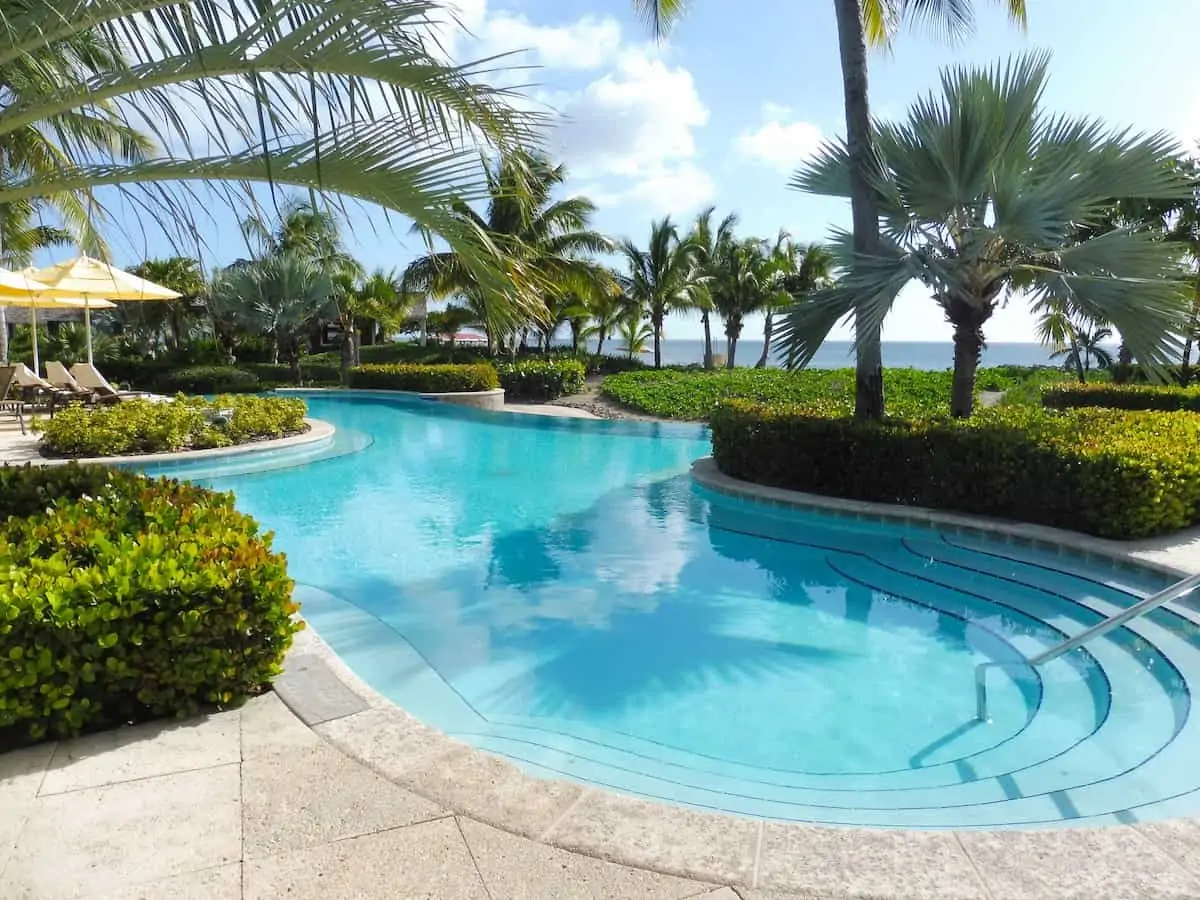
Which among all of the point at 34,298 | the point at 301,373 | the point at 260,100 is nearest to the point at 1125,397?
the point at 260,100

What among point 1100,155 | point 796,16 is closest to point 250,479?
point 796,16

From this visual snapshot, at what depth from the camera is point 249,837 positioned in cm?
263

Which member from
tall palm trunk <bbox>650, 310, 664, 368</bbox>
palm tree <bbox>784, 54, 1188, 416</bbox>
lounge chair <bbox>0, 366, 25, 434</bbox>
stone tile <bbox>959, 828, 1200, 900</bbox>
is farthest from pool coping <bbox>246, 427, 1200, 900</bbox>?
tall palm trunk <bbox>650, 310, 664, 368</bbox>

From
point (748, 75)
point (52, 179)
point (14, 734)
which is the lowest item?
point (14, 734)

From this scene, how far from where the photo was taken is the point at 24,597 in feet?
10.6

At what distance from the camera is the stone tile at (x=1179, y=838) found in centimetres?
253

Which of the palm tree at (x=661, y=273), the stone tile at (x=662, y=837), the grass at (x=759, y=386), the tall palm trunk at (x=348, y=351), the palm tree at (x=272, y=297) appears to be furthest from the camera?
the palm tree at (x=661, y=273)

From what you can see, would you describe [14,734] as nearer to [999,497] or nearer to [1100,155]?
[999,497]

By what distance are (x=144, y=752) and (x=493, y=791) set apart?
147 centimetres

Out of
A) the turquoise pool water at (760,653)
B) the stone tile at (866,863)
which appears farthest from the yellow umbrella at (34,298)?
the stone tile at (866,863)

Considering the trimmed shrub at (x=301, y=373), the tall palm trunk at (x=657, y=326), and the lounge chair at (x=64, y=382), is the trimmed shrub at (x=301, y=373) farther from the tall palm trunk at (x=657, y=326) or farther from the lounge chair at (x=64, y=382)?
the lounge chair at (x=64, y=382)

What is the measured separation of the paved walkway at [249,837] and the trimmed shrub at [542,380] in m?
21.7

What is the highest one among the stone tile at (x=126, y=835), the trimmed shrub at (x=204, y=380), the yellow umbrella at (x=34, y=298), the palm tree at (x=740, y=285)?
the palm tree at (x=740, y=285)

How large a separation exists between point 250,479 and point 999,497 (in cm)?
1006
